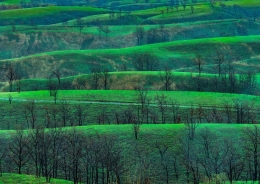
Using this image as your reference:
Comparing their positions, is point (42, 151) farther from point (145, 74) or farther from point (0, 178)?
point (145, 74)

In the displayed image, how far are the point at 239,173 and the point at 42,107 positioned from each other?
60.6 metres

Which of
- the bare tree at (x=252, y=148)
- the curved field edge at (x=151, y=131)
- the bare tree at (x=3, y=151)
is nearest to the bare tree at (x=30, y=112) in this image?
the curved field edge at (x=151, y=131)

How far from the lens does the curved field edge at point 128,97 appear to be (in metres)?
126

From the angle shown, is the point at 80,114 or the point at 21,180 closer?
the point at 21,180

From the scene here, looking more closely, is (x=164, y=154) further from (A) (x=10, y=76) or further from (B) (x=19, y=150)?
(A) (x=10, y=76)

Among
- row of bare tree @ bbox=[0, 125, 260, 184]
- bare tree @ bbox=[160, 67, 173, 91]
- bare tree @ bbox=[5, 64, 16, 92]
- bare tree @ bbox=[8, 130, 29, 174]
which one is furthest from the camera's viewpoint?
bare tree @ bbox=[5, 64, 16, 92]

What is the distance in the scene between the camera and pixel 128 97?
131m

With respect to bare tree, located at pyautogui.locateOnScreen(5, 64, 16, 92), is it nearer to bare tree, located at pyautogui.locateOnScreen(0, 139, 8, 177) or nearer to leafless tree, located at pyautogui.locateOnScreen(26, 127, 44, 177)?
bare tree, located at pyautogui.locateOnScreen(0, 139, 8, 177)

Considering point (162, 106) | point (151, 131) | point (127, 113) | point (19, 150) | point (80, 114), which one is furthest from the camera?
point (162, 106)

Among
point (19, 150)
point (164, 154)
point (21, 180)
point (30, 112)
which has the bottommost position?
point (30, 112)

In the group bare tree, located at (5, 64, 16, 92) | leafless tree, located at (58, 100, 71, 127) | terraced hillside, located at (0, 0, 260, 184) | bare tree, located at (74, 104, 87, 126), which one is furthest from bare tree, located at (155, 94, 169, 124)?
bare tree, located at (5, 64, 16, 92)

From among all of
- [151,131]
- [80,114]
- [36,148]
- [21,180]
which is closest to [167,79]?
[80,114]

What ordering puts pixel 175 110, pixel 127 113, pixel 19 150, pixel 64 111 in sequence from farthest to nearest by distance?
pixel 64 111, pixel 175 110, pixel 127 113, pixel 19 150

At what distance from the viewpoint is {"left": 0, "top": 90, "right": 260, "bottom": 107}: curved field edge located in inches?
A: 4970
